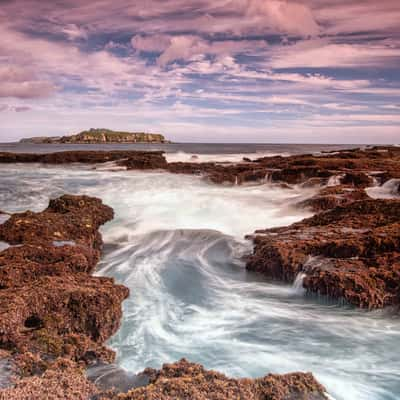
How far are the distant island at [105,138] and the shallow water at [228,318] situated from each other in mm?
145914

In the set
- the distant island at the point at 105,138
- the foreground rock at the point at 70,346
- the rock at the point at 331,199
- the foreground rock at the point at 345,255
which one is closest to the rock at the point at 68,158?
the rock at the point at 331,199

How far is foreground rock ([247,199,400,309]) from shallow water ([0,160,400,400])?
0.80 feet

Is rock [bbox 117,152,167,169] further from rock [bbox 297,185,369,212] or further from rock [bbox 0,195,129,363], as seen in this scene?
rock [bbox 0,195,129,363]

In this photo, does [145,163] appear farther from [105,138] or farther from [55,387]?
[105,138]

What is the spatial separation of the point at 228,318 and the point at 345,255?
2.35m

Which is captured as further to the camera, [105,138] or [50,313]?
[105,138]

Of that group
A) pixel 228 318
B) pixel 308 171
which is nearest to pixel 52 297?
pixel 228 318

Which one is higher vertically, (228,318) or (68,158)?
(68,158)

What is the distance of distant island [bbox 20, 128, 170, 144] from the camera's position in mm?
150125

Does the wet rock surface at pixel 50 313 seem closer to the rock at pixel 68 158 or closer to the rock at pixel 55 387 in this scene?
the rock at pixel 55 387

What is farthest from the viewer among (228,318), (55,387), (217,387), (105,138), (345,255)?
(105,138)

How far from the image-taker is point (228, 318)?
5.57 meters

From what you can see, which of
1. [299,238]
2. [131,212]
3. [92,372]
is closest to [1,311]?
[92,372]

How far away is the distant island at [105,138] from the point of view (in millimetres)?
150125
